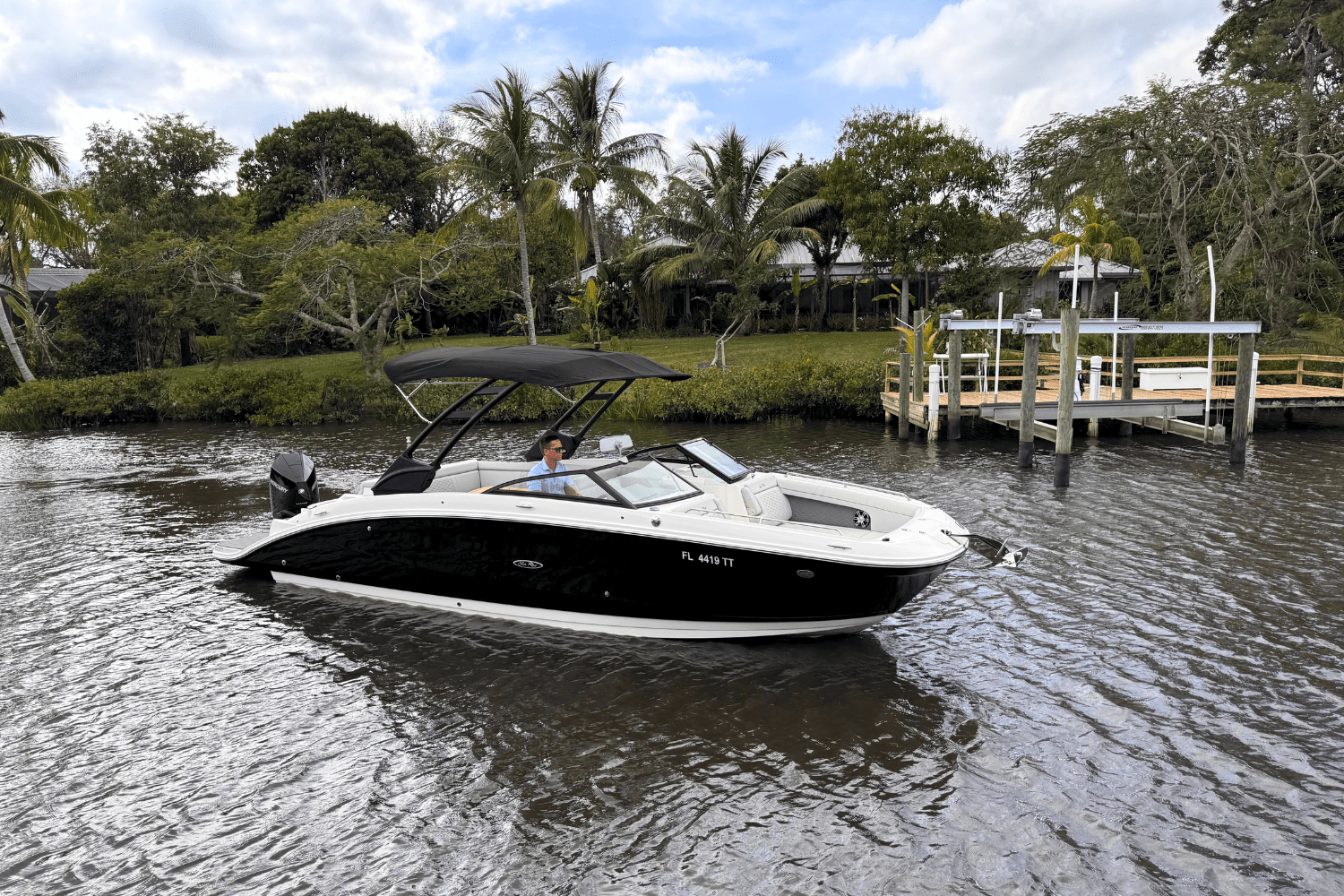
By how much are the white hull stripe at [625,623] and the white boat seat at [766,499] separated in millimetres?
963

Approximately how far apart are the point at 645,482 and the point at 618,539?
2.22 feet

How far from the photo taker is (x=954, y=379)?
54.4ft

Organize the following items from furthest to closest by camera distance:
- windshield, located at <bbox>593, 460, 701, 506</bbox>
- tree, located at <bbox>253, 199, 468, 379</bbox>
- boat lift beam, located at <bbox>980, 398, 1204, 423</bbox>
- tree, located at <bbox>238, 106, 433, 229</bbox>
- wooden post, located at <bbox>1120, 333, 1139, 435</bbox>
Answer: tree, located at <bbox>238, 106, 433, 229</bbox>, tree, located at <bbox>253, 199, 468, 379</bbox>, wooden post, located at <bbox>1120, 333, 1139, 435</bbox>, boat lift beam, located at <bbox>980, 398, 1204, 423</bbox>, windshield, located at <bbox>593, 460, 701, 506</bbox>

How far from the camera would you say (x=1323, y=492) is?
11992 millimetres

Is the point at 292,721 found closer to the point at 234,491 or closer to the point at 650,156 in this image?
the point at 234,491

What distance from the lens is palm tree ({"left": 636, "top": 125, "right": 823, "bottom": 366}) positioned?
3130 cm

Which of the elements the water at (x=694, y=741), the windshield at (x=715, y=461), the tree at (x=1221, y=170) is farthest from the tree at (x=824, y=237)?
the windshield at (x=715, y=461)

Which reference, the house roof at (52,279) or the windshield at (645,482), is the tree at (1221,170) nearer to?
the windshield at (645,482)

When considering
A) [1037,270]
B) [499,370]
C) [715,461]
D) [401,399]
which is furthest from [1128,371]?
[401,399]

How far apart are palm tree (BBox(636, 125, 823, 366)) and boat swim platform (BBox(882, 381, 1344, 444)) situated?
39.4ft

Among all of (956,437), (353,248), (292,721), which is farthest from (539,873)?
(353,248)

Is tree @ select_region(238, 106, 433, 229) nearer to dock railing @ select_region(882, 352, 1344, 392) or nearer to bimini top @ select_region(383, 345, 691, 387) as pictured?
dock railing @ select_region(882, 352, 1344, 392)

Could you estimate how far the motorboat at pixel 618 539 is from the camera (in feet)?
20.7

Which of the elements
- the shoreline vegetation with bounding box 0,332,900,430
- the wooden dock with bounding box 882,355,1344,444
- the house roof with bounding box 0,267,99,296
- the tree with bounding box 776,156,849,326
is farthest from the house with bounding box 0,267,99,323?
the wooden dock with bounding box 882,355,1344,444
